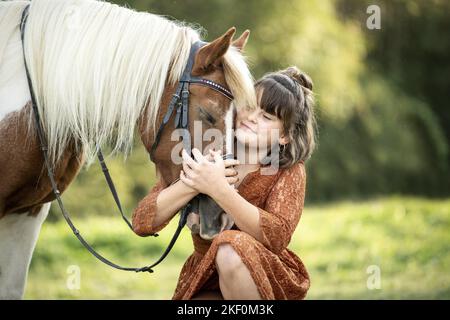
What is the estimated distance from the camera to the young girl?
7.77 ft

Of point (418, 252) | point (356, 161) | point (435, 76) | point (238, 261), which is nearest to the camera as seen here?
point (238, 261)

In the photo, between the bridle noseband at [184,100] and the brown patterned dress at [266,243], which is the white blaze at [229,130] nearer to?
the bridle noseband at [184,100]

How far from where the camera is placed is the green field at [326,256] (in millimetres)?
5141

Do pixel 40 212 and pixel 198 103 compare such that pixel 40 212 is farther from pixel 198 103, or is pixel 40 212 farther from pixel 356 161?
pixel 356 161

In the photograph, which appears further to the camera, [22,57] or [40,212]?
[40,212]

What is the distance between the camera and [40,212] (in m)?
3.16

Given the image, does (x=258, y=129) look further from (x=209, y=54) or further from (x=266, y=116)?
(x=209, y=54)

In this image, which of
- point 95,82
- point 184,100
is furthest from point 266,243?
point 95,82

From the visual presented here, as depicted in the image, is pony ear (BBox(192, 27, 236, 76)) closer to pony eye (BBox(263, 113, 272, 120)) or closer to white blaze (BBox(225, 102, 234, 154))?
white blaze (BBox(225, 102, 234, 154))

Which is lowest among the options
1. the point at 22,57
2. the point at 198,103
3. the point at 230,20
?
the point at 198,103

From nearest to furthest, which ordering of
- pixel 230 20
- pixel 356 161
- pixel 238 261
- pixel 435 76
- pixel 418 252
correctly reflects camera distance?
pixel 238 261, pixel 418 252, pixel 230 20, pixel 356 161, pixel 435 76

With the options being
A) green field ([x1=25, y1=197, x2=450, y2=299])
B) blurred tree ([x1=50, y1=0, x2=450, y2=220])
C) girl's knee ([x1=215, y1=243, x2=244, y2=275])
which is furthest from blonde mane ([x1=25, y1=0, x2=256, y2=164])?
blurred tree ([x1=50, y1=0, x2=450, y2=220])
